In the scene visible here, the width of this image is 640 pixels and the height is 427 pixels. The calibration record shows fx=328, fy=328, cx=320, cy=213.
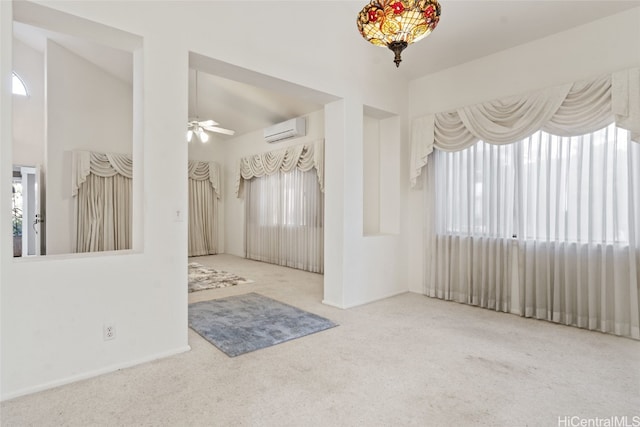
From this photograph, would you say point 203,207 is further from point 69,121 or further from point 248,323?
point 248,323

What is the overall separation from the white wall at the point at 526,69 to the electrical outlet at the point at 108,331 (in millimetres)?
3516

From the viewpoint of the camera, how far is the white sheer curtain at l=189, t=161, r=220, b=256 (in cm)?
772

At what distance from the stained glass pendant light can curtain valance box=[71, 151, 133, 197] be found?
5.70 metres

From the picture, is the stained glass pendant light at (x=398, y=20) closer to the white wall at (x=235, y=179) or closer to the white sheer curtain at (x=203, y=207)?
the white wall at (x=235, y=179)

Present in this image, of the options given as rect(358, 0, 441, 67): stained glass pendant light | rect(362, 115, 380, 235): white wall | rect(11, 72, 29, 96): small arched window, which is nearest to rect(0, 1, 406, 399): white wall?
rect(358, 0, 441, 67): stained glass pendant light

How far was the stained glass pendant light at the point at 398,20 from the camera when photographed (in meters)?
1.80

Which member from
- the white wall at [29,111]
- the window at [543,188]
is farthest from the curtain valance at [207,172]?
the window at [543,188]

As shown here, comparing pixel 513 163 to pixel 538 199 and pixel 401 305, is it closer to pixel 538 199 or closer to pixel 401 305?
pixel 538 199

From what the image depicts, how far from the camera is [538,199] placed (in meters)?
3.38

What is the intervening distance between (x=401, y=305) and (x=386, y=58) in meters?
3.01

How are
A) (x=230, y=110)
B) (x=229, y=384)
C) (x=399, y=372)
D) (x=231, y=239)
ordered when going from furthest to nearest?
(x=231, y=239), (x=230, y=110), (x=399, y=372), (x=229, y=384)

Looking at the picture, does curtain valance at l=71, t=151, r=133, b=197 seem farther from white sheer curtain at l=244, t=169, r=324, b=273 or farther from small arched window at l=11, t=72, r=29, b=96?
white sheer curtain at l=244, t=169, r=324, b=273

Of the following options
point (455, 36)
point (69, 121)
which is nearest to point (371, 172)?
point (455, 36)

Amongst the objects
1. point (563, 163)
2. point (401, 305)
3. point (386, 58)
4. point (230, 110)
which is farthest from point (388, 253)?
point (230, 110)
